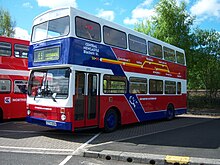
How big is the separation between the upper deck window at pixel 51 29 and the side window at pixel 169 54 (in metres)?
7.72

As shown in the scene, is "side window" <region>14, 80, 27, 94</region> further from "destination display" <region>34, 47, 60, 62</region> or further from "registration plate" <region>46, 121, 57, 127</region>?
"registration plate" <region>46, 121, 57, 127</region>

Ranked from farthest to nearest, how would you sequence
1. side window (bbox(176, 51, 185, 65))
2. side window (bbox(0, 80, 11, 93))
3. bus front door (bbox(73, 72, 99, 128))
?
side window (bbox(176, 51, 185, 65)) → side window (bbox(0, 80, 11, 93)) → bus front door (bbox(73, 72, 99, 128))

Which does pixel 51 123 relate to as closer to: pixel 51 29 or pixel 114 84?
pixel 114 84

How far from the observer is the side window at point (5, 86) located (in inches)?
559

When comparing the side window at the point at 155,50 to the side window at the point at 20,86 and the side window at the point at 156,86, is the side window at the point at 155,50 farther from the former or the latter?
the side window at the point at 20,86

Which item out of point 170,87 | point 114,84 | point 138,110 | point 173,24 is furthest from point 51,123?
point 173,24

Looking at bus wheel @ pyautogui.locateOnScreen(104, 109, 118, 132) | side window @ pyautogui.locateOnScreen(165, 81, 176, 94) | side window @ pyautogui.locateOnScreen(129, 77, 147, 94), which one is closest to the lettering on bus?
bus wheel @ pyautogui.locateOnScreen(104, 109, 118, 132)

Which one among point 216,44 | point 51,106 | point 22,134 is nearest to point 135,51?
point 51,106

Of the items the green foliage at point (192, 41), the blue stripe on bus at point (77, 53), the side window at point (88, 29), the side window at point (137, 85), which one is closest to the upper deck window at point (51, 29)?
the blue stripe on bus at point (77, 53)

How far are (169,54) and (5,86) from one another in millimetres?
9491

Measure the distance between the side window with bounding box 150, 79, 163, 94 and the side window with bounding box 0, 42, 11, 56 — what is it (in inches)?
299

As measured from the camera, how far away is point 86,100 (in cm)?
1061

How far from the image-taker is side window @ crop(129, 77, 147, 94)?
13.2 metres

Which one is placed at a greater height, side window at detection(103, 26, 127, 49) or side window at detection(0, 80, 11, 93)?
side window at detection(103, 26, 127, 49)
